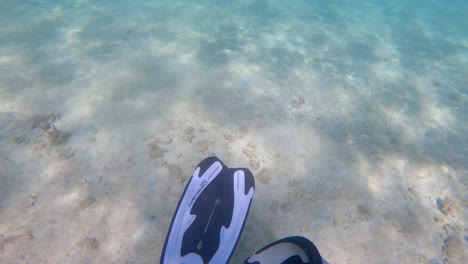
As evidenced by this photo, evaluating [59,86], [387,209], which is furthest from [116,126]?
[387,209]

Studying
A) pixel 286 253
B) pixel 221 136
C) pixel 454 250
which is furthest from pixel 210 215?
pixel 454 250

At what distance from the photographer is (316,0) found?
12.1m

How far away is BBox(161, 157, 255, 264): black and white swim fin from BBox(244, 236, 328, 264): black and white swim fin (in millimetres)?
339

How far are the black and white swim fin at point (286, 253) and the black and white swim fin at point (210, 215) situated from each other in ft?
1.11

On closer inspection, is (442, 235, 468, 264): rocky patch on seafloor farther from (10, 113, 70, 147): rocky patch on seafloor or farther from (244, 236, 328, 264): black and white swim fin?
(10, 113, 70, 147): rocky patch on seafloor

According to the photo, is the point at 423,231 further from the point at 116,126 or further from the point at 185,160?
the point at 116,126

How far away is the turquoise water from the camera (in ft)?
9.92

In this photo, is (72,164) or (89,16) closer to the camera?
(72,164)

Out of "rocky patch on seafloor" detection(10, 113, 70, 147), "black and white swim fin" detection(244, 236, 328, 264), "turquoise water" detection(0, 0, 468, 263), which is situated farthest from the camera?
"rocky patch on seafloor" detection(10, 113, 70, 147)

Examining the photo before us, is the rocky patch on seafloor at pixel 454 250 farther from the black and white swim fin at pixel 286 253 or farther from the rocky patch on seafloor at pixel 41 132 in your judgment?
the rocky patch on seafloor at pixel 41 132

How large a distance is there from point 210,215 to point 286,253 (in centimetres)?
101

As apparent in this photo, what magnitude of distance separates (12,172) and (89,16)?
20.4 feet

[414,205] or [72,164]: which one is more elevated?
[72,164]

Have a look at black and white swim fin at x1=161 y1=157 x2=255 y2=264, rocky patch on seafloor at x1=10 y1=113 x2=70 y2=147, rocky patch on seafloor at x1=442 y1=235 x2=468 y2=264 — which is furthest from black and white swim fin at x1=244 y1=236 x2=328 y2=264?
rocky patch on seafloor at x1=10 y1=113 x2=70 y2=147
